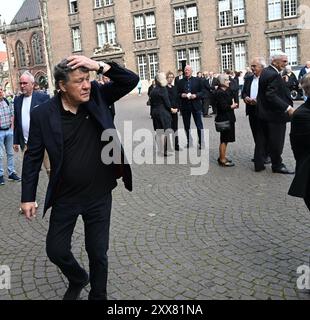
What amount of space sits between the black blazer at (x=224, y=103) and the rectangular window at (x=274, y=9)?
94.2ft

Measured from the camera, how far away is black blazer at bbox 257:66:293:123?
23.5ft

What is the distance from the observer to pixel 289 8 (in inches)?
1312

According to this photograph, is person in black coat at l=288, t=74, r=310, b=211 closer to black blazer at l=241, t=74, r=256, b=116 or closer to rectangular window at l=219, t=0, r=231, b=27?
black blazer at l=241, t=74, r=256, b=116

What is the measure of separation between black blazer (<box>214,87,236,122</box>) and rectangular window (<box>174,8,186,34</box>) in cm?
3142

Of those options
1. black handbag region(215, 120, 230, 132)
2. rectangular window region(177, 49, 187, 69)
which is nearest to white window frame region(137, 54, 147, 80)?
rectangular window region(177, 49, 187, 69)

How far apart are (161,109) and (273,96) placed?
3.31 metres

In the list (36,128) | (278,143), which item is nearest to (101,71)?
(36,128)

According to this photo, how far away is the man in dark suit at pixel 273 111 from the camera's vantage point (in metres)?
7.21

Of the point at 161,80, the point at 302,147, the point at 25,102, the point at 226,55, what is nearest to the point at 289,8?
the point at 226,55

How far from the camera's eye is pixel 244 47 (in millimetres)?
35594

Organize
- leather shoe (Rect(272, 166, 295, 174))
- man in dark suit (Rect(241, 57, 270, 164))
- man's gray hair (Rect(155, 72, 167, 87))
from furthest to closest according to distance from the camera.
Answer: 1. man's gray hair (Rect(155, 72, 167, 87))
2. man in dark suit (Rect(241, 57, 270, 164))
3. leather shoe (Rect(272, 166, 295, 174))

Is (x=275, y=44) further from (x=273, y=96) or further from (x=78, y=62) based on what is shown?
(x=78, y=62)

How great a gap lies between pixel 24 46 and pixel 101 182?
58386mm
